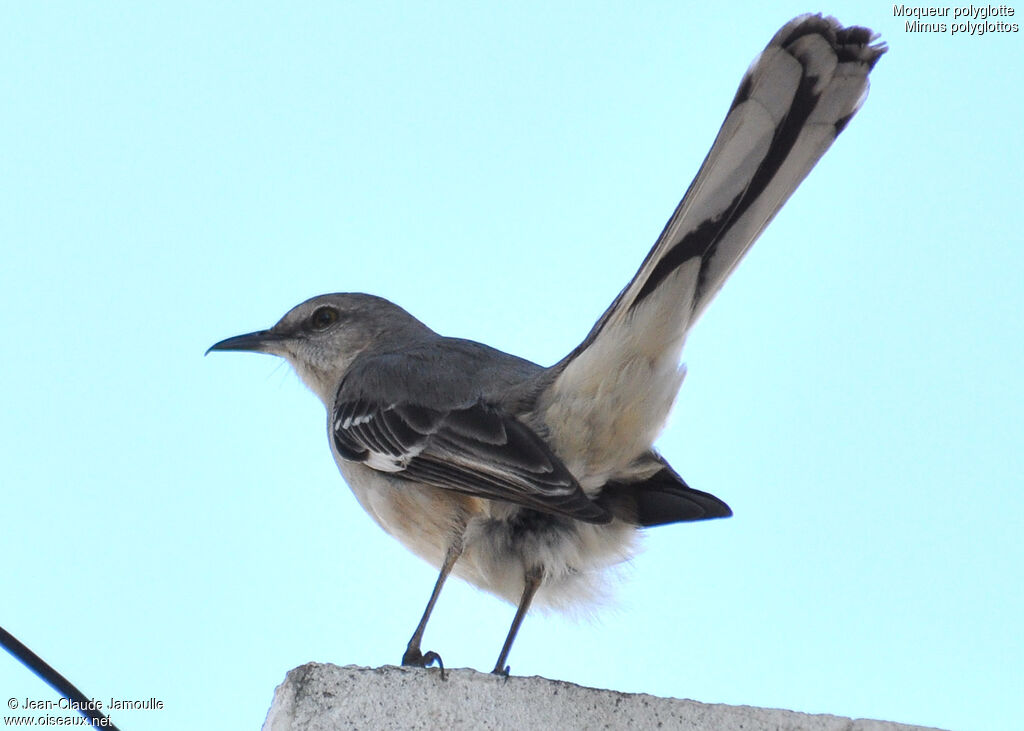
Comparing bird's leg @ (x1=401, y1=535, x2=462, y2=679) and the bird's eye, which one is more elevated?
the bird's eye

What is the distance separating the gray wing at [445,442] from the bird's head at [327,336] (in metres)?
0.78

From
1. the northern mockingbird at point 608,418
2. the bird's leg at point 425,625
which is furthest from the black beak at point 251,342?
the bird's leg at point 425,625

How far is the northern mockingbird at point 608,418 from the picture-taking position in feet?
13.1

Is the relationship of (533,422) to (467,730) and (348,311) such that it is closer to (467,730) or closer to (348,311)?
(467,730)

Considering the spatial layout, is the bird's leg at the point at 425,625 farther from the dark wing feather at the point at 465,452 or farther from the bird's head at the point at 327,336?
the bird's head at the point at 327,336

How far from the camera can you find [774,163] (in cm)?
399

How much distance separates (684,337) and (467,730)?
5.95 ft

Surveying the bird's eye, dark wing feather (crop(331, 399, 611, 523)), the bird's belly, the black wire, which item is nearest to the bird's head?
the bird's eye

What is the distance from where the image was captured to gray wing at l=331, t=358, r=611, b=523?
3947 millimetres

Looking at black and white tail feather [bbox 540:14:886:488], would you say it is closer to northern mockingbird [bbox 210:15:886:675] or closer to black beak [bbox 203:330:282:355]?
northern mockingbird [bbox 210:15:886:675]

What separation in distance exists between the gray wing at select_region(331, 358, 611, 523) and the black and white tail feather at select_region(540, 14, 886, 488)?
0.23 metres

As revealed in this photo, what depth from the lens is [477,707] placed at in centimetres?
283

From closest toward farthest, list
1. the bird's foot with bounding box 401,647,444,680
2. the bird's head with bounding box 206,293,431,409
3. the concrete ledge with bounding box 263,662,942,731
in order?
the concrete ledge with bounding box 263,662,942,731 < the bird's foot with bounding box 401,647,444,680 < the bird's head with bounding box 206,293,431,409

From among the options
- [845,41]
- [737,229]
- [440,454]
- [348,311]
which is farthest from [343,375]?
[845,41]
